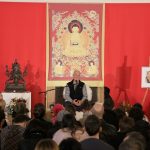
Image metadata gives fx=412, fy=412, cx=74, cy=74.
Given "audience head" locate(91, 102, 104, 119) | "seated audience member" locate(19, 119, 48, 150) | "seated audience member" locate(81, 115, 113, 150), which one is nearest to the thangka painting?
"audience head" locate(91, 102, 104, 119)

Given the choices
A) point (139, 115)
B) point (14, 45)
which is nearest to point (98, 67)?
point (14, 45)

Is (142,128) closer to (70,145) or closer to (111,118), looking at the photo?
(111,118)

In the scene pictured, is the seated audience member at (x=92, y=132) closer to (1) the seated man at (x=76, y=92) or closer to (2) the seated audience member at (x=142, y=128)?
(2) the seated audience member at (x=142, y=128)

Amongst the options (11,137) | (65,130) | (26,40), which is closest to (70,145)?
(65,130)

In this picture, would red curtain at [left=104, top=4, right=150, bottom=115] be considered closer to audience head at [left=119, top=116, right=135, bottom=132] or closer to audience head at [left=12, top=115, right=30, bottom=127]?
audience head at [left=119, top=116, right=135, bottom=132]

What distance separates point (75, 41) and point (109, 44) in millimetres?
960

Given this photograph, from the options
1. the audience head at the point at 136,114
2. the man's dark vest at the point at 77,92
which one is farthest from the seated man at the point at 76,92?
the audience head at the point at 136,114

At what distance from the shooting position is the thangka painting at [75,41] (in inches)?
451

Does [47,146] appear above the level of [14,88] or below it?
above

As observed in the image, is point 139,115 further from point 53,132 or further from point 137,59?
point 137,59

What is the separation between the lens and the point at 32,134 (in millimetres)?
4922

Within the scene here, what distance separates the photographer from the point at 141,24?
11453 millimetres

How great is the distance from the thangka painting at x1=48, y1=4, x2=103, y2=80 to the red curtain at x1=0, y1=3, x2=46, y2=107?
0.91ft

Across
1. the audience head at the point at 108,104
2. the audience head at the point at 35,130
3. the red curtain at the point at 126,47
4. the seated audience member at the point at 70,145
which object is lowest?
the audience head at the point at 108,104
